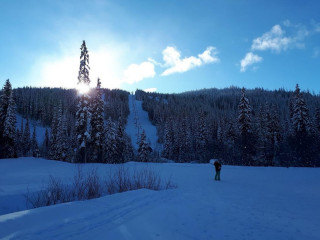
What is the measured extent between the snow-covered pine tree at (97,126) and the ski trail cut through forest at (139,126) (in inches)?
2393

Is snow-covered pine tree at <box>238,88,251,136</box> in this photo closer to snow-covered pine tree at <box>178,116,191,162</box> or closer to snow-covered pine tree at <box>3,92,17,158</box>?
snow-covered pine tree at <box>178,116,191,162</box>

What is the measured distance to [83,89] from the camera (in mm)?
29000

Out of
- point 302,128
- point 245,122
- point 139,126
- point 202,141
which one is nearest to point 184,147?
point 202,141

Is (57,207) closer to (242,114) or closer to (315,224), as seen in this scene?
(315,224)

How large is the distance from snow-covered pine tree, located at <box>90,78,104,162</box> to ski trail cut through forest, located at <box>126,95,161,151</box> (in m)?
60.8

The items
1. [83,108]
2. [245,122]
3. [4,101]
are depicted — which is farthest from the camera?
[245,122]

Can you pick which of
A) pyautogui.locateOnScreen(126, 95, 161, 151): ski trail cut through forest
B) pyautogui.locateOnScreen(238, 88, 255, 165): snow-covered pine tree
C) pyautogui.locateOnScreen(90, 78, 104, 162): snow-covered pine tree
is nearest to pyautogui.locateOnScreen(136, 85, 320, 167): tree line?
pyautogui.locateOnScreen(238, 88, 255, 165): snow-covered pine tree

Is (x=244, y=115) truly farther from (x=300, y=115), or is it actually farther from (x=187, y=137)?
(x=187, y=137)

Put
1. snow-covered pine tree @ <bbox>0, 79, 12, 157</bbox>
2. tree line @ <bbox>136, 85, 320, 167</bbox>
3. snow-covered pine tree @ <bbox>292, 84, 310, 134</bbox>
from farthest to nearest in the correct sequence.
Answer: tree line @ <bbox>136, 85, 320, 167</bbox> < snow-covered pine tree @ <bbox>292, 84, 310, 134</bbox> < snow-covered pine tree @ <bbox>0, 79, 12, 157</bbox>

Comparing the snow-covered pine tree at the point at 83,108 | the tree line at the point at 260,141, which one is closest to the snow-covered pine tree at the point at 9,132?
the snow-covered pine tree at the point at 83,108

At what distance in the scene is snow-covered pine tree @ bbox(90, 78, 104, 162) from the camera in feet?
112

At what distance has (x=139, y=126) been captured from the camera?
12625 cm

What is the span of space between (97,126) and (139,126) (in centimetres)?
9189

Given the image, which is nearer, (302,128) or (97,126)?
(97,126)
